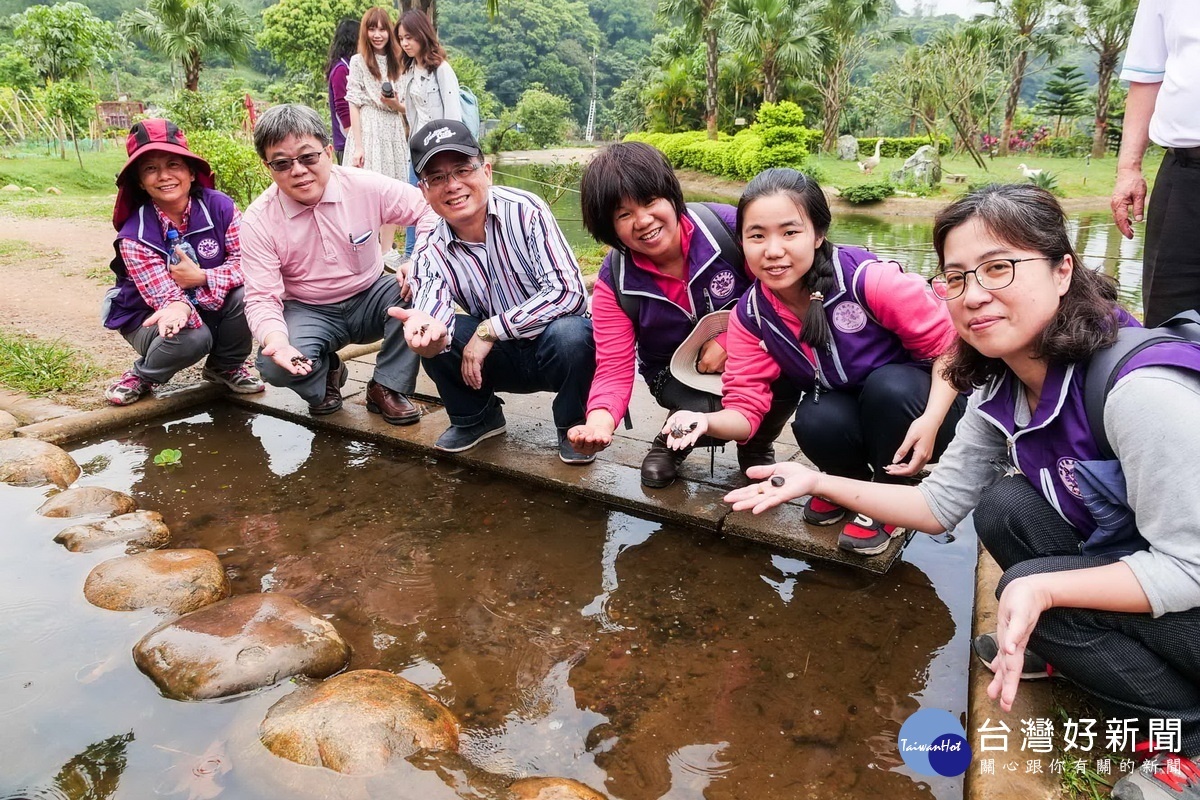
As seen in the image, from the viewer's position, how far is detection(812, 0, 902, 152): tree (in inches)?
1046

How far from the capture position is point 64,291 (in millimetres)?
6082

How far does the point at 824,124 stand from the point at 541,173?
18.4 m

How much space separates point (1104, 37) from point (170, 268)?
31109 mm

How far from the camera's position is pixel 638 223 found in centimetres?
259

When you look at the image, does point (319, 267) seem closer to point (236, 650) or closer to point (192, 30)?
point (236, 650)

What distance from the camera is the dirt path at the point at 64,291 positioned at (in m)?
4.62

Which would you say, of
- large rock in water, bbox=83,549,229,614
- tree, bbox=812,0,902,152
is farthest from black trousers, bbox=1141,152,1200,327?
tree, bbox=812,0,902,152

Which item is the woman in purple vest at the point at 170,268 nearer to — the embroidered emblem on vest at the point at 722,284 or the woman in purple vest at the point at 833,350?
the embroidered emblem on vest at the point at 722,284

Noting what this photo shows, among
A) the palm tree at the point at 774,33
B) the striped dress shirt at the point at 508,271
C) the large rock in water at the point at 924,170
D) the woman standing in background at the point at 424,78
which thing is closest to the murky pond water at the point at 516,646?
the striped dress shirt at the point at 508,271

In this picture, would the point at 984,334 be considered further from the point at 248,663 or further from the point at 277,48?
the point at 277,48

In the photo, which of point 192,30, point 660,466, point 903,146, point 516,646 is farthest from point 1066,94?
point 516,646

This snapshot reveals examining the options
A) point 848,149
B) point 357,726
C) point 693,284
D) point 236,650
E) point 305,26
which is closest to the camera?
point 357,726

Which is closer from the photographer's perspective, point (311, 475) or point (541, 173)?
point (311, 475)

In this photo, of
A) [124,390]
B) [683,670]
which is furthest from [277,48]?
[683,670]
